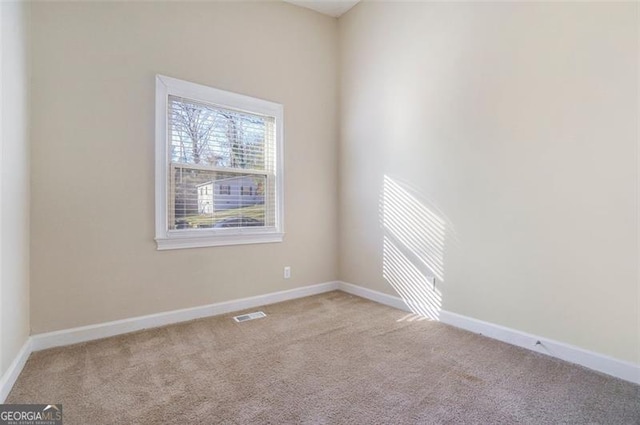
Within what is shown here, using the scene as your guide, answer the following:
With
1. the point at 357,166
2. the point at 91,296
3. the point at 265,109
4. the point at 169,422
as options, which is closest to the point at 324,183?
the point at 357,166

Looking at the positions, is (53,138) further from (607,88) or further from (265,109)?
(607,88)

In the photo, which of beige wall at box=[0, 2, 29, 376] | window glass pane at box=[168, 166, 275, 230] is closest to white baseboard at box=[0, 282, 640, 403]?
beige wall at box=[0, 2, 29, 376]

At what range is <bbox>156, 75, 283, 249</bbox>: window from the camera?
2818 millimetres

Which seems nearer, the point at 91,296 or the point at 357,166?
the point at 91,296

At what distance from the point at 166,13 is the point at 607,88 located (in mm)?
3451

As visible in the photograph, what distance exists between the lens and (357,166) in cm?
375

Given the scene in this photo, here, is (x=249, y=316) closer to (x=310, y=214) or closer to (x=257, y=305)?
(x=257, y=305)

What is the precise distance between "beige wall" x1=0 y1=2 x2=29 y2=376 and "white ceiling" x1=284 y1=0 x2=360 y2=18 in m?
2.55

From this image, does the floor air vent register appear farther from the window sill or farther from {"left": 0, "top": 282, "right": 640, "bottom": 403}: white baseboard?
the window sill

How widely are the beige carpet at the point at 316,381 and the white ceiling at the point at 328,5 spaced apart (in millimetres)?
3561

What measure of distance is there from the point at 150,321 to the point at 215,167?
152cm

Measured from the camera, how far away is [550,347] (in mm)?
2227

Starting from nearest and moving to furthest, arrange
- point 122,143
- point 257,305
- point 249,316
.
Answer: point 122,143 < point 249,316 < point 257,305

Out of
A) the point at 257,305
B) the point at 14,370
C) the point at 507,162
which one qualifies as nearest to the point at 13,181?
the point at 14,370
